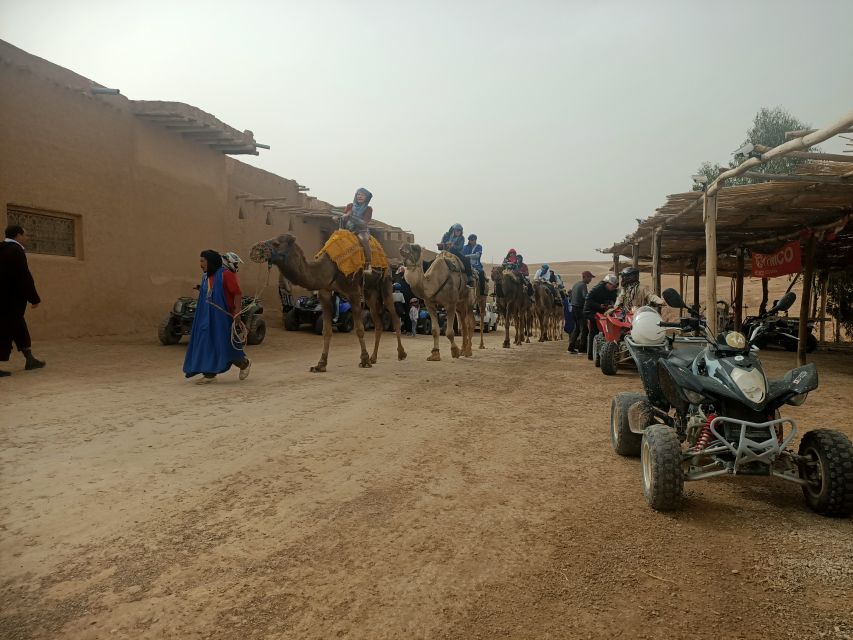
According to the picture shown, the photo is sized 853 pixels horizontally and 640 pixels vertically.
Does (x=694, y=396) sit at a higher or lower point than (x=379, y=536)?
higher

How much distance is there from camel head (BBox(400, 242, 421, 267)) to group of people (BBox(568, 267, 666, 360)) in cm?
363

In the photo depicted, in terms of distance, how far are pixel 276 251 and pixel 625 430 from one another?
19.3ft

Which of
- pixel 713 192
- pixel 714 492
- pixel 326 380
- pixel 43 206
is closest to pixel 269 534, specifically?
pixel 714 492

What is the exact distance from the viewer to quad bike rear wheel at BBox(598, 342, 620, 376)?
945 cm

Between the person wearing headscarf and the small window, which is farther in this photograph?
the small window

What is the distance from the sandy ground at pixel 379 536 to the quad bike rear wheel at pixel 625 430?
0.59 ft

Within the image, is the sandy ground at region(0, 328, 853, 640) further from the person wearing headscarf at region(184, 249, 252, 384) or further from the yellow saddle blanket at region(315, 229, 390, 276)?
the yellow saddle blanket at region(315, 229, 390, 276)

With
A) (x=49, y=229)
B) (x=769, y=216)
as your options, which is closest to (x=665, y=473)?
(x=769, y=216)

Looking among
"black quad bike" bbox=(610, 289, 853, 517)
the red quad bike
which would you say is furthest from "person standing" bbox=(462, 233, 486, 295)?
"black quad bike" bbox=(610, 289, 853, 517)

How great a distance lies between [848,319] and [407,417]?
63.9 feet

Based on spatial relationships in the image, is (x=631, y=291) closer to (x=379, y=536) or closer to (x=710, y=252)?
(x=710, y=252)

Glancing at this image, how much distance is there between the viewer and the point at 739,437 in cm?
332

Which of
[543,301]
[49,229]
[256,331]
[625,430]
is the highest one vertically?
[49,229]

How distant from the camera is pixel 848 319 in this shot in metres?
18.8
